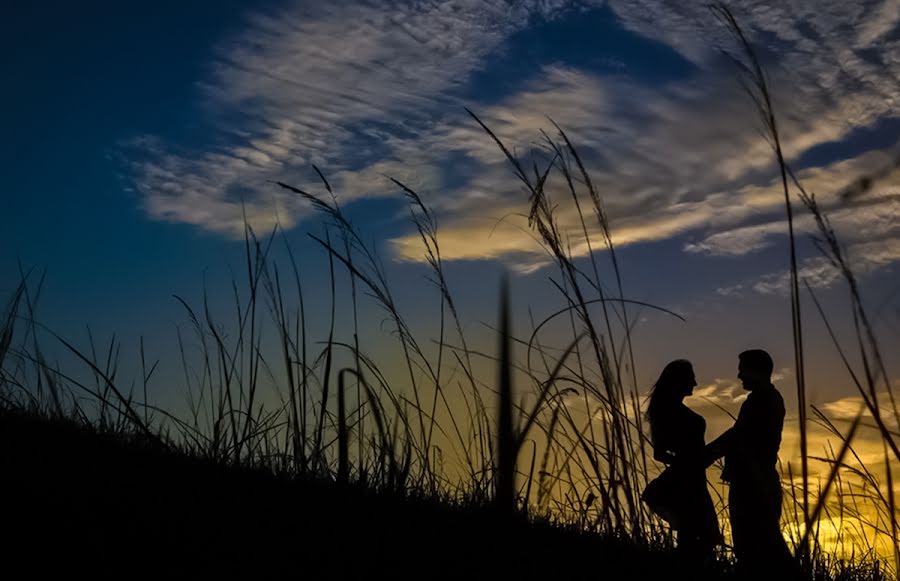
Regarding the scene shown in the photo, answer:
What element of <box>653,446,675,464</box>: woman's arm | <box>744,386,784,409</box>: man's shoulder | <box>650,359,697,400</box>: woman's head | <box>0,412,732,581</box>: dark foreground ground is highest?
<box>650,359,697,400</box>: woman's head

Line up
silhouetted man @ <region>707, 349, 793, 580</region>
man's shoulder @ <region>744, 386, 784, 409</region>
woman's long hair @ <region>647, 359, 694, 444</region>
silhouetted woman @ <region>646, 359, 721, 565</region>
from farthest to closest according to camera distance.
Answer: woman's long hair @ <region>647, 359, 694, 444</region>, man's shoulder @ <region>744, 386, 784, 409</region>, silhouetted man @ <region>707, 349, 793, 580</region>, silhouetted woman @ <region>646, 359, 721, 565</region>

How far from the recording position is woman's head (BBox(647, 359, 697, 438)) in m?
3.77

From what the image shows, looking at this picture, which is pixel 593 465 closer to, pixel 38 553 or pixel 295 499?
pixel 295 499

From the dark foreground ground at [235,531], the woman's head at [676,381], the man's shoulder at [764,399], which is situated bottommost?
the dark foreground ground at [235,531]

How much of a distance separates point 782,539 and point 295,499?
1850 mm

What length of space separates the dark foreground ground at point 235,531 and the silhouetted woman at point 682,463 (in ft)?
1.18

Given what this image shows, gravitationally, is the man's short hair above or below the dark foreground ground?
above

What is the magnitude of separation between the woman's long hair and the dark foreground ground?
1.07 metres

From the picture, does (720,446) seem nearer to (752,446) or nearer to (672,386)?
(752,446)

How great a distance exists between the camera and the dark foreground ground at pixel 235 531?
5.68 feet

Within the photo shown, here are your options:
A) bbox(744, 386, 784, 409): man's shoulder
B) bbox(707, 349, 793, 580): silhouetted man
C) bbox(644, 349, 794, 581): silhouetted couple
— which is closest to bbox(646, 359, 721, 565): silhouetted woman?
bbox(644, 349, 794, 581): silhouetted couple

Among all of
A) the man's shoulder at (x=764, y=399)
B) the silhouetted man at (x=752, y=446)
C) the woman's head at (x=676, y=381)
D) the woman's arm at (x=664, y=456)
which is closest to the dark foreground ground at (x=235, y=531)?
the woman's arm at (x=664, y=456)

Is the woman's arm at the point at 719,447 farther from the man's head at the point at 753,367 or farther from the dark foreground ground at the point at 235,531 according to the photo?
the dark foreground ground at the point at 235,531

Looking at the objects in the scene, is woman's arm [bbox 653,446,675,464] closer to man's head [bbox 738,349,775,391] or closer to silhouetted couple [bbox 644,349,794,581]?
silhouetted couple [bbox 644,349,794,581]
